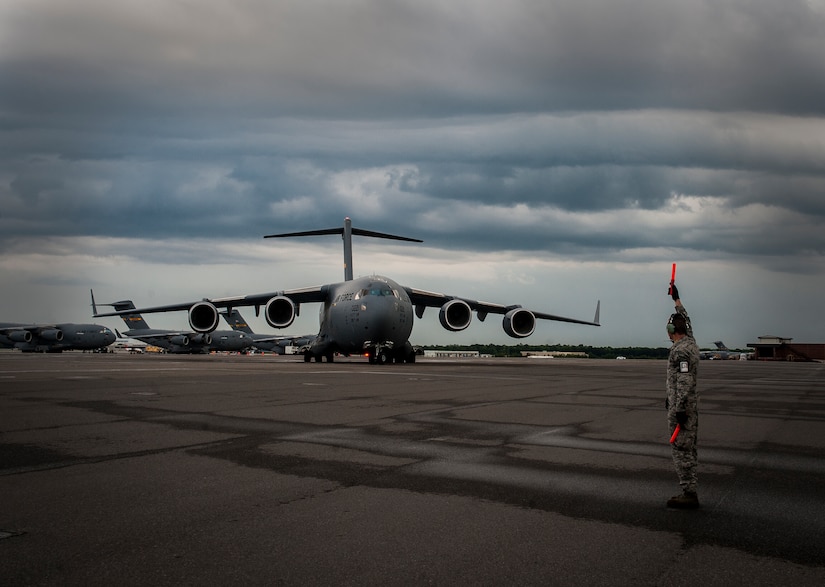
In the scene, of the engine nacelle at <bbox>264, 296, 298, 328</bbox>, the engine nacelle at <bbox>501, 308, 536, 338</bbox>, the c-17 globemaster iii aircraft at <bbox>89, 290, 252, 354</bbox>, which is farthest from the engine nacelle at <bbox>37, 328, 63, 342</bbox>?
the engine nacelle at <bbox>501, 308, 536, 338</bbox>

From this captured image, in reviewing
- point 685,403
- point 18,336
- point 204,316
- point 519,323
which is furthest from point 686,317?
point 18,336

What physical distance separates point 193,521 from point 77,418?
665cm

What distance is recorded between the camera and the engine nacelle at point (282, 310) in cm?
3500

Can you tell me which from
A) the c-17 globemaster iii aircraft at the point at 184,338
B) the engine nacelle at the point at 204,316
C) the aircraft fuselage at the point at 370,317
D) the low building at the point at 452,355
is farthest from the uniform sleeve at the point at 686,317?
the c-17 globemaster iii aircraft at the point at 184,338

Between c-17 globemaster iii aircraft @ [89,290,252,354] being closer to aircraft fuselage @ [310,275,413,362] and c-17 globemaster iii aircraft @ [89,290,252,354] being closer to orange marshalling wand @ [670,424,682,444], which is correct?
aircraft fuselage @ [310,275,413,362]

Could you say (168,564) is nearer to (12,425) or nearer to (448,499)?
(448,499)

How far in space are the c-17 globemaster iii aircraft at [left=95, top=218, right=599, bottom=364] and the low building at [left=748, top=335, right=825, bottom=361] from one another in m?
60.3

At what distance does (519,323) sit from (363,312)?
1059 centimetres

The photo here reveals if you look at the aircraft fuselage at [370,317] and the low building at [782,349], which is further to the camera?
the low building at [782,349]

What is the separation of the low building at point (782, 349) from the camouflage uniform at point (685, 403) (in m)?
92.9

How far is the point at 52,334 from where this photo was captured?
7075 cm

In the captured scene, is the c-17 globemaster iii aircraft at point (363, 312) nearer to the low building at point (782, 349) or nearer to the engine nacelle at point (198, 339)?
the engine nacelle at point (198, 339)

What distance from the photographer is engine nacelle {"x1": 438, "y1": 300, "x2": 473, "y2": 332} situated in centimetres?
3641

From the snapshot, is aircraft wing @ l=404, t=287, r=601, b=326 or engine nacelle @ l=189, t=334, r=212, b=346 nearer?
aircraft wing @ l=404, t=287, r=601, b=326
